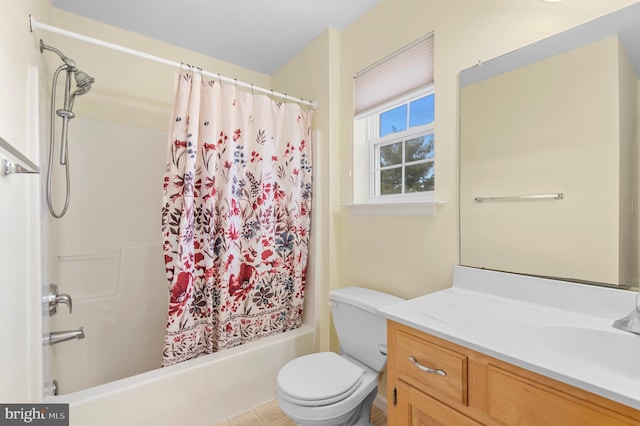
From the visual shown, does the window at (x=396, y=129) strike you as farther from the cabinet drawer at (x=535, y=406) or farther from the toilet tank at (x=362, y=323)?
the cabinet drawer at (x=535, y=406)

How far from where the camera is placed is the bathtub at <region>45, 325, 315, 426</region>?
138 centimetres

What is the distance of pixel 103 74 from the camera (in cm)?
197

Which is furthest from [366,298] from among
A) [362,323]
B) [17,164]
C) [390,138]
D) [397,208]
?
[17,164]

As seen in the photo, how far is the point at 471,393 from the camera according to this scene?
848mm

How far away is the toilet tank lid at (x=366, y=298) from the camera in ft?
5.00

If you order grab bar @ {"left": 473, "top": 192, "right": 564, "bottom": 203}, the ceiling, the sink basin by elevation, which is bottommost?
the sink basin

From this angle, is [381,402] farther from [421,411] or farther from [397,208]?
[397,208]

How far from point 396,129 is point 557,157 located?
0.90 meters

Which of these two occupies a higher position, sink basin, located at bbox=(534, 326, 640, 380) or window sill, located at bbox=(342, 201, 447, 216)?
window sill, located at bbox=(342, 201, 447, 216)

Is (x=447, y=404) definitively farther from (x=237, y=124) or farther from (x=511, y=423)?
(x=237, y=124)

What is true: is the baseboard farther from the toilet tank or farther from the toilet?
the toilet tank

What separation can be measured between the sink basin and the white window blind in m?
1.26

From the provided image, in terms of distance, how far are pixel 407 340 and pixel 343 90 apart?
1.68 metres

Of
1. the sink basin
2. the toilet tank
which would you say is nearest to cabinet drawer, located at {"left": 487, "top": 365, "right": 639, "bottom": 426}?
the sink basin
